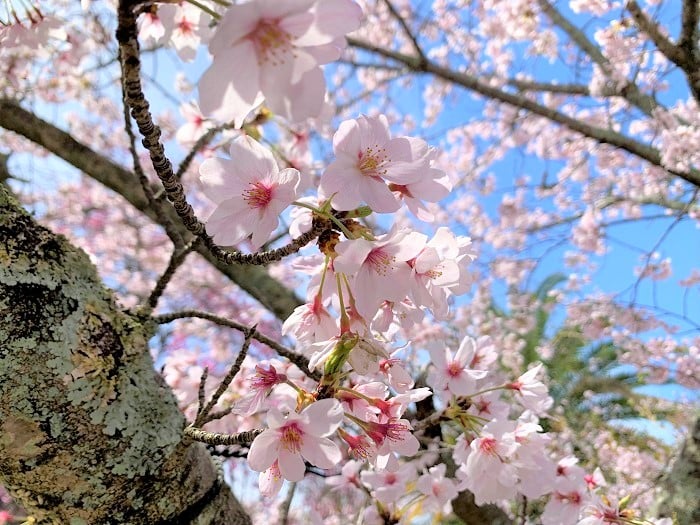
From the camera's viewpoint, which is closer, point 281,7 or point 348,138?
point 281,7

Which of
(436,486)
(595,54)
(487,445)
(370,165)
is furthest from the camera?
(595,54)

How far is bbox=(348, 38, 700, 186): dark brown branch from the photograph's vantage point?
123 inches

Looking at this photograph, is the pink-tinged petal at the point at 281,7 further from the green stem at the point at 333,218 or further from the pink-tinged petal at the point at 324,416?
the pink-tinged petal at the point at 324,416

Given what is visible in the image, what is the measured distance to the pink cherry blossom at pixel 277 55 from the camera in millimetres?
490

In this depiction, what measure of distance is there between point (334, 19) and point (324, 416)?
512 millimetres

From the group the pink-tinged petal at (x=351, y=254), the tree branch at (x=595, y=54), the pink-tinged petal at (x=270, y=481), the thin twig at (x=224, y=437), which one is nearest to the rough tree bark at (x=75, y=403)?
the thin twig at (x=224, y=437)

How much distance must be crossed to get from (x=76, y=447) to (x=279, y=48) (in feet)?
2.48

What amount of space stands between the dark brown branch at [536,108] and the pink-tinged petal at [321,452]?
2.97 metres

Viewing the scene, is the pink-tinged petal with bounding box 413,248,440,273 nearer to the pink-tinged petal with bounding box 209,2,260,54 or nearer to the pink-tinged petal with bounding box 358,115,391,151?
the pink-tinged petal with bounding box 358,115,391,151

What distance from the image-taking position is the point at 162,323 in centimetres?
111

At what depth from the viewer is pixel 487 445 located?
108 cm

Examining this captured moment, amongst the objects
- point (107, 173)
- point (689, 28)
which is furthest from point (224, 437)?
point (689, 28)

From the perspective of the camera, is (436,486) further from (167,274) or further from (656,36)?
(656,36)

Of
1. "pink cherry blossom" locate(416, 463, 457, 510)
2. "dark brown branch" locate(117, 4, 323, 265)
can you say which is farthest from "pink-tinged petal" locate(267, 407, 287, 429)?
"pink cherry blossom" locate(416, 463, 457, 510)
